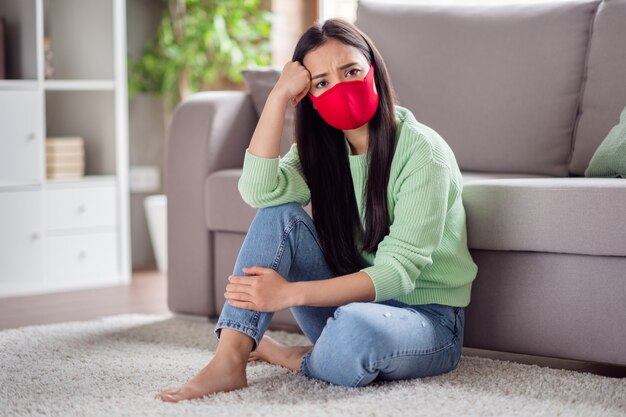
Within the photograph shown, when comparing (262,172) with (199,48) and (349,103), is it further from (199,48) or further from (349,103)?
(199,48)

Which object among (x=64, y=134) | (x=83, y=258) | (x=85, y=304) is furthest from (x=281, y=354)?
(x=64, y=134)

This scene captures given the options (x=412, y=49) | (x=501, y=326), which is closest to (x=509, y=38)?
(x=412, y=49)

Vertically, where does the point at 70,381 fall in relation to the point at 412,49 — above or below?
below

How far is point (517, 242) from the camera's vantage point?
2.04m

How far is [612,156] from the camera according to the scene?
2221mm

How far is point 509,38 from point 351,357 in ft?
4.32

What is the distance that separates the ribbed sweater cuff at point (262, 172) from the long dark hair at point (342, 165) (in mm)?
92

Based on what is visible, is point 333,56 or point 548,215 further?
point 548,215

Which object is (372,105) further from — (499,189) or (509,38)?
(509,38)

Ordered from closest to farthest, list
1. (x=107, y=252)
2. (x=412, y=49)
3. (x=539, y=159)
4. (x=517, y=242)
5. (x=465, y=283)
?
(x=465, y=283), (x=517, y=242), (x=539, y=159), (x=412, y=49), (x=107, y=252)

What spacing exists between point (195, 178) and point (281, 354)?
83 centimetres

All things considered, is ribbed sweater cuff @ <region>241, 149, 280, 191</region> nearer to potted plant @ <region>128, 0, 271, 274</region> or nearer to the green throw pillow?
the green throw pillow

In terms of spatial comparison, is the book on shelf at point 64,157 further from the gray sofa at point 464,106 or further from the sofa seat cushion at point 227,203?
the sofa seat cushion at point 227,203

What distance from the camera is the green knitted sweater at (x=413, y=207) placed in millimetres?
1741
